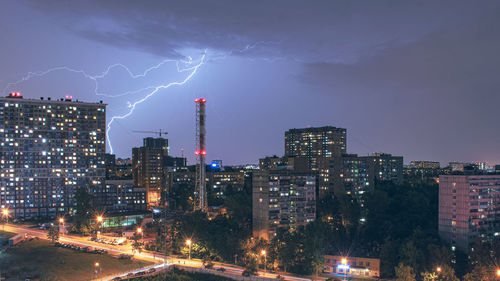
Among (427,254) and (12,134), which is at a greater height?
(12,134)

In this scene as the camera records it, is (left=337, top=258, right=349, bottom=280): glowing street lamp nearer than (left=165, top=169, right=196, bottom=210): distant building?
Yes

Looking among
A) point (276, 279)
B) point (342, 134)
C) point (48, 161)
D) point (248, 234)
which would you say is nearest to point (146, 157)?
point (48, 161)

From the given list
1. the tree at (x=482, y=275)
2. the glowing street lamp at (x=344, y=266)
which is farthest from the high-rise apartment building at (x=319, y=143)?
the tree at (x=482, y=275)

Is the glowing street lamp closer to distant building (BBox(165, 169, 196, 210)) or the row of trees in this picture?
the row of trees

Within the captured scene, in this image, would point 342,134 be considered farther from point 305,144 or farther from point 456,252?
point 456,252

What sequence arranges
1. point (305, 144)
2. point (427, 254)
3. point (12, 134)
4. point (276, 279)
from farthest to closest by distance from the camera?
point (305, 144), point (12, 134), point (427, 254), point (276, 279)

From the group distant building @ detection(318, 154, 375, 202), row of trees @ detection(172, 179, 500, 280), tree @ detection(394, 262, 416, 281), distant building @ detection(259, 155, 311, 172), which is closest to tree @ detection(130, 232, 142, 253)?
row of trees @ detection(172, 179, 500, 280)

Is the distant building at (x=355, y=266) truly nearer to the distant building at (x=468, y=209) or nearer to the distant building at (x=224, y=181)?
the distant building at (x=468, y=209)
